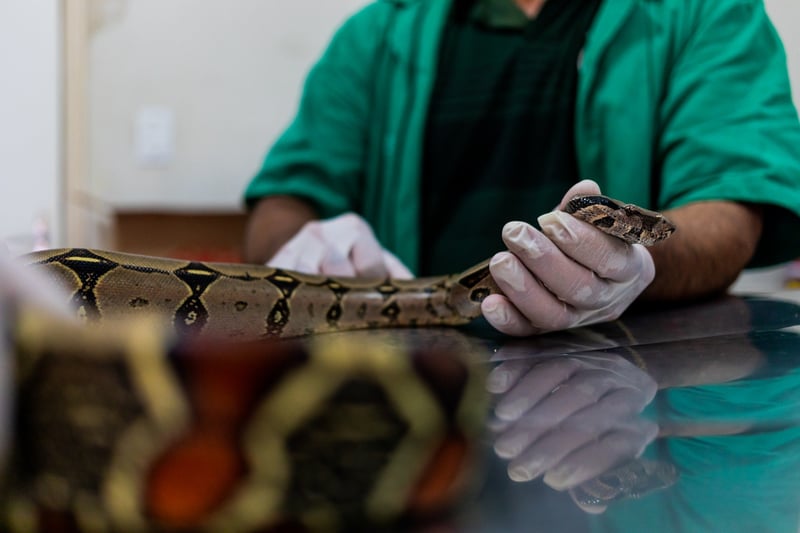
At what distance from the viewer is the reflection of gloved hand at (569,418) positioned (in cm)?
35

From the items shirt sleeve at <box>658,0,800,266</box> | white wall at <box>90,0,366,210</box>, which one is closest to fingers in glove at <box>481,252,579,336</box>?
shirt sleeve at <box>658,0,800,266</box>

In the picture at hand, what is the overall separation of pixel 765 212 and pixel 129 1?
1786 millimetres

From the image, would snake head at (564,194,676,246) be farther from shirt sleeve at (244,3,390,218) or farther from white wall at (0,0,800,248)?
white wall at (0,0,800,248)

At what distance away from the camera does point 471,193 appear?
1.25 metres

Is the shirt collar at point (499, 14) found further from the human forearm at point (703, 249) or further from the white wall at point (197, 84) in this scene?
the white wall at point (197, 84)

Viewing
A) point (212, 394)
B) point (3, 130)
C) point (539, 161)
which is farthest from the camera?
point (3, 130)

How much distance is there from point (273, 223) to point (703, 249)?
2.70ft

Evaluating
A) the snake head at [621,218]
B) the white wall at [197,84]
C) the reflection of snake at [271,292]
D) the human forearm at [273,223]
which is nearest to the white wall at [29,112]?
the white wall at [197,84]

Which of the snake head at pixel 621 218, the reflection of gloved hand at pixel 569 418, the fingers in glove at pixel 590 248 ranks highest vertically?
the snake head at pixel 621 218

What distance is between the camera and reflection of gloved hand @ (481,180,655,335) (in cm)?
71

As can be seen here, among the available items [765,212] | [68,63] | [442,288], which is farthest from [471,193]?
[68,63]

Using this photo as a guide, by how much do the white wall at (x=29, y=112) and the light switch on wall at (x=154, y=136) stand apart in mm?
235

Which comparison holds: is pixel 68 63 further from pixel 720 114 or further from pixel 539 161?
pixel 720 114

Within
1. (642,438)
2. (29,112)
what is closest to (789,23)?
(642,438)
